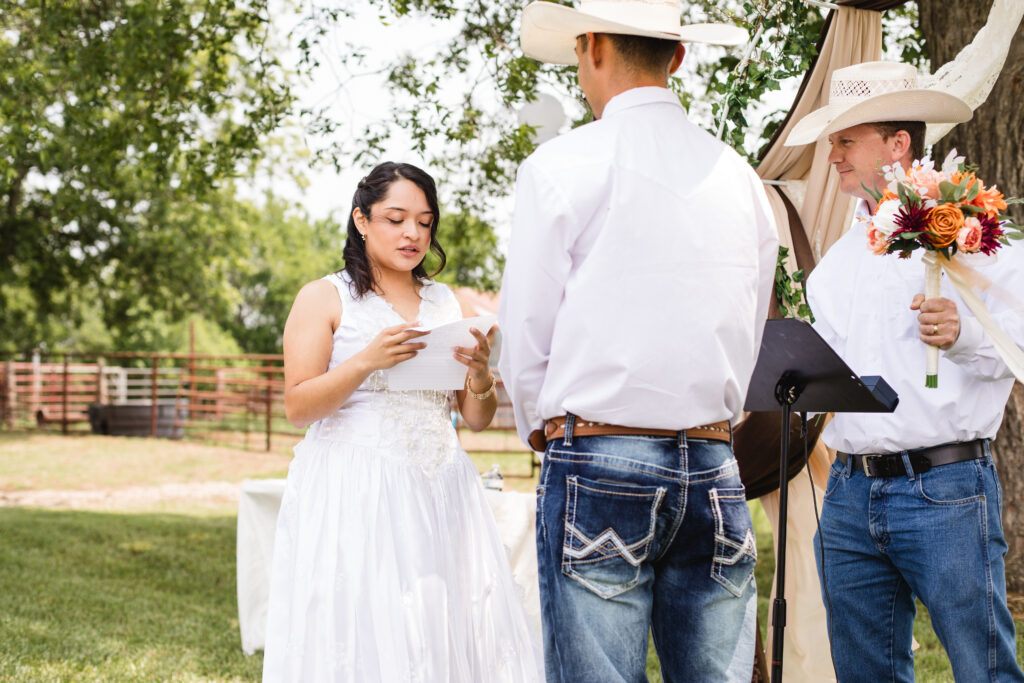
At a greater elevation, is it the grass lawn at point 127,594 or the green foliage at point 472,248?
the green foliage at point 472,248

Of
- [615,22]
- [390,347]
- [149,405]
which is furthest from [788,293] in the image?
[149,405]

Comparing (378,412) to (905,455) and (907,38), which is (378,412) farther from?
(907,38)

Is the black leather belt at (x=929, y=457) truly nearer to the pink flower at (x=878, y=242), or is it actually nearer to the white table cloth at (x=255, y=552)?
the pink flower at (x=878, y=242)

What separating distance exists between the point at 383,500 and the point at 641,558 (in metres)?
1.14

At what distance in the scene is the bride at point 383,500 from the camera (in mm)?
2770

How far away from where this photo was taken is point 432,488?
299 centimetres

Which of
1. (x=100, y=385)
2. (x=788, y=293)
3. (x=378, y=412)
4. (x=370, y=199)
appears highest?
(x=370, y=199)

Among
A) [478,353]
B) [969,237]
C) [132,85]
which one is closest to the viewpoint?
[969,237]

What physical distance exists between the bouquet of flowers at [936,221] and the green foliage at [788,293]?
1.53 meters

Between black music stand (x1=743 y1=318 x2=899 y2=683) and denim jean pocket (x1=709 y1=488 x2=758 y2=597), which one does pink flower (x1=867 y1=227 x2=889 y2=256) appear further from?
denim jean pocket (x1=709 y1=488 x2=758 y2=597)

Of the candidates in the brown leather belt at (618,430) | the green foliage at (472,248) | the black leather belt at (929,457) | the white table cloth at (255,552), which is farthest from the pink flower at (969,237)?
the green foliage at (472,248)

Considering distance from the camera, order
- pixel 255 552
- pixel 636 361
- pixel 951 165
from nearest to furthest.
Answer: pixel 636 361
pixel 951 165
pixel 255 552

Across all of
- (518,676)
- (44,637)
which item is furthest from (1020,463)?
(44,637)

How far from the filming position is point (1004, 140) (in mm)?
5688
